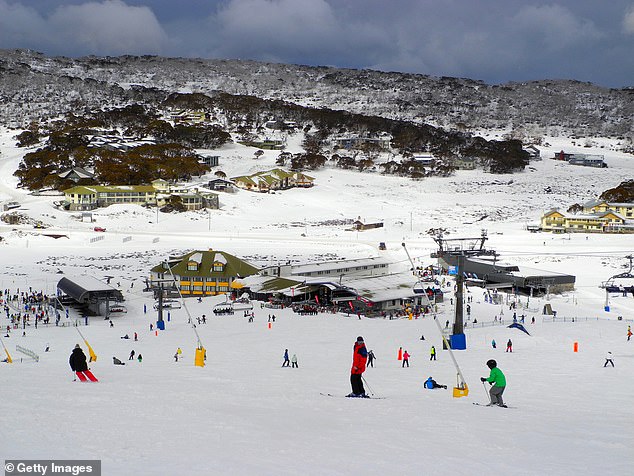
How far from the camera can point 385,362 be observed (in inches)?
661

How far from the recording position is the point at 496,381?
9062 millimetres

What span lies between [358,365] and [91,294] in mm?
20058

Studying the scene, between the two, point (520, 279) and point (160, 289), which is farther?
point (520, 279)

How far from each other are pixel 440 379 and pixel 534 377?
2.09 metres

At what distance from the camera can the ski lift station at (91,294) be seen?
26.6 m

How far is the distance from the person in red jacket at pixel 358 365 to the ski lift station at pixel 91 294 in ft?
63.7

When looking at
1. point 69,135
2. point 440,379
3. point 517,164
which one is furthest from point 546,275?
point 69,135

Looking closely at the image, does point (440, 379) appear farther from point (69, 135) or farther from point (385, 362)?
point (69, 135)

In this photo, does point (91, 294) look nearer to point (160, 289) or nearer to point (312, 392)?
point (160, 289)

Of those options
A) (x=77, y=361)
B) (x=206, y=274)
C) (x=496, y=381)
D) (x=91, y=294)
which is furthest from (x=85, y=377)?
(x=206, y=274)

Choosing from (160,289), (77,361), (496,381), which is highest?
(160,289)

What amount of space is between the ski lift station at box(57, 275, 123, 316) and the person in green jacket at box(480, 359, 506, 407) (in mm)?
20513

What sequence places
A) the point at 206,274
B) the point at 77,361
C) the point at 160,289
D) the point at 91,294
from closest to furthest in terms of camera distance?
the point at 77,361 < the point at 160,289 < the point at 91,294 < the point at 206,274

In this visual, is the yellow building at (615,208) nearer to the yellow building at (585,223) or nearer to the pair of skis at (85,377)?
the yellow building at (585,223)
